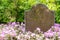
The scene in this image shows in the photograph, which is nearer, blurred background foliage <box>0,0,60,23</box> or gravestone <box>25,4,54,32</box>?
gravestone <box>25,4,54,32</box>

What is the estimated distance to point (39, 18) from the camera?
6613mm

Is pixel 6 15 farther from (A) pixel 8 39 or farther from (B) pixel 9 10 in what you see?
(A) pixel 8 39

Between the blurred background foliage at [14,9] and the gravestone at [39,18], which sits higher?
the gravestone at [39,18]

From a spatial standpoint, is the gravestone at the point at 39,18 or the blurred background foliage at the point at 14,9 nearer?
the gravestone at the point at 39,18

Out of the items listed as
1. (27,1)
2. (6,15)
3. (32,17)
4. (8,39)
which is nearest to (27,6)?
(27,1)

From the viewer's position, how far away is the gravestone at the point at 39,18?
21.5 feet

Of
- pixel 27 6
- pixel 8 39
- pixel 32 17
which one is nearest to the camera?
pixel 8 39

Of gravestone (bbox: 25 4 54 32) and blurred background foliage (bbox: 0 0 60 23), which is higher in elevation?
gravestone (bbox: 25 4 54 32)

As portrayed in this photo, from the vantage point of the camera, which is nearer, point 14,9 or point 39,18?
point 39,18

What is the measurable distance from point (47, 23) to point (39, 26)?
208mm

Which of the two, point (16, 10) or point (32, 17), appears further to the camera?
point (16, 10)

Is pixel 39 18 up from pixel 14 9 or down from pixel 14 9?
up

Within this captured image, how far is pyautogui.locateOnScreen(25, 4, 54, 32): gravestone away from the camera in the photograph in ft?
21.5

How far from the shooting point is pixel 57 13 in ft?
28.6
